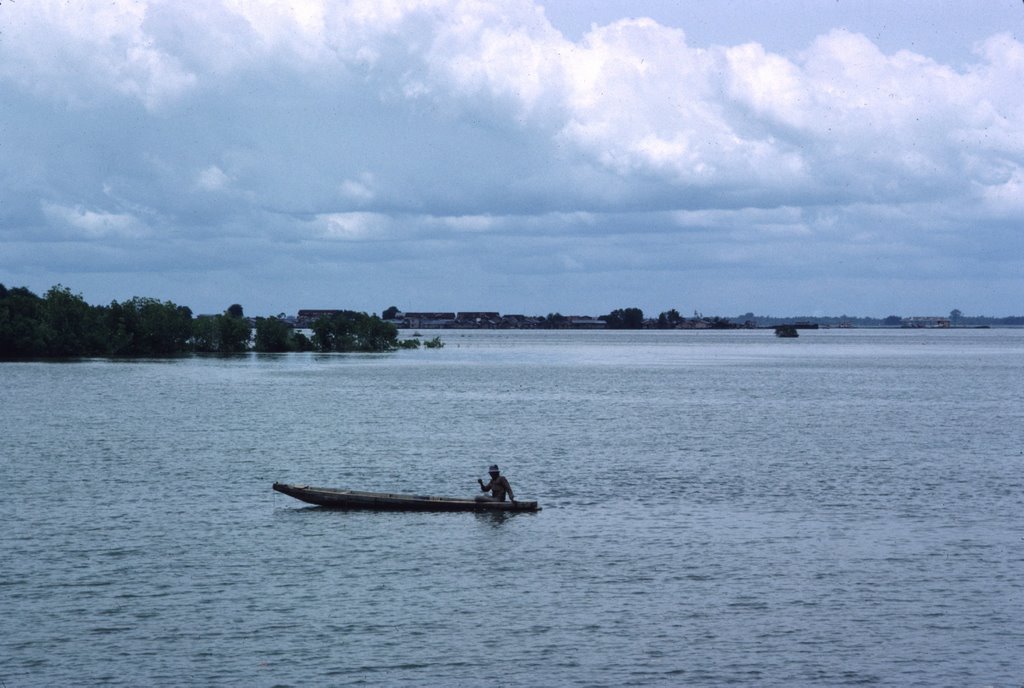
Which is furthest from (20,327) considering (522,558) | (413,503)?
(522,558)

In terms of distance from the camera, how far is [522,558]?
38.8 m

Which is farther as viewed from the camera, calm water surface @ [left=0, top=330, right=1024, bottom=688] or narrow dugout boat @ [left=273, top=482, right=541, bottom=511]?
narrow dugout boat @ [left=273, top=482, right=541, bottom=511]

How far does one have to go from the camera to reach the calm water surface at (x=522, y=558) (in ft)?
92.8

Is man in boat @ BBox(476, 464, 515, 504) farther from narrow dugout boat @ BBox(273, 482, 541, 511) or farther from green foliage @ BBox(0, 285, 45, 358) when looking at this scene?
green foliage @ BBox(0, 285, 45, 358)

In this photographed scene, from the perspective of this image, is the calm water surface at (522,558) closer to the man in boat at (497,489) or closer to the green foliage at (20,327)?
the man in boat at (497,489)

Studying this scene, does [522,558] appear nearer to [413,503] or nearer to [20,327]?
[413,503]

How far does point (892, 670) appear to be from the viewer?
91.0ft

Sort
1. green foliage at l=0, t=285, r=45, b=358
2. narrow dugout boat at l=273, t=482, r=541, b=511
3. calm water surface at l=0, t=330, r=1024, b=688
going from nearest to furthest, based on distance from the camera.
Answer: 1. calm water surface at l=0, t=330, r=1024, b=688
2. narrow dugout boat at l=273, t=482, r=541, b=511
3. green foliage at l=0, t=285, r=45, b=358

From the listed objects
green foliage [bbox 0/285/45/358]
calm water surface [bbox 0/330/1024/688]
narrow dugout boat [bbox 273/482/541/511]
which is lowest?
calm water surface [bbox 0/330/1024/688]

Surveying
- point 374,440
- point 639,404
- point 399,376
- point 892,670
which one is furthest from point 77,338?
point 892,670

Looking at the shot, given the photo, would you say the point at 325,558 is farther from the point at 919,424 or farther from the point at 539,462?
the point at 919,424

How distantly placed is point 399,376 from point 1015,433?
85892 millimetres

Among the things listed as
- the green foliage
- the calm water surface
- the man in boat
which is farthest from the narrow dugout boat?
the green foliage

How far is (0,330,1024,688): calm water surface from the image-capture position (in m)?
28.3
